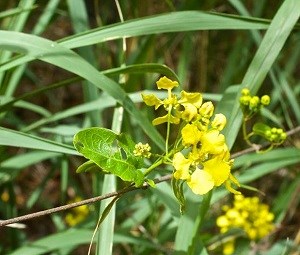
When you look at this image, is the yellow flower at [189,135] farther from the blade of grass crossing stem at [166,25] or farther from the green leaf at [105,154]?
the blade of grass crossing stem at [166,25]

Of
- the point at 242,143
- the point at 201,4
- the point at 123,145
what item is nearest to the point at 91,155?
the point at 123,145

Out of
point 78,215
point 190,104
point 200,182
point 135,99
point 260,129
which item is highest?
point 78,215

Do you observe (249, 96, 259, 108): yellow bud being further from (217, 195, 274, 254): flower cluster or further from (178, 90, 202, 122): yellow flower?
(217, 195, 274, 254): flower cluster

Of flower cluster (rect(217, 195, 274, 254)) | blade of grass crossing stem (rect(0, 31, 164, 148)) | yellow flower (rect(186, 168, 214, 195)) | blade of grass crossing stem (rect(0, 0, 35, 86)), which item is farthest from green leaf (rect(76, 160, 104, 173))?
flower cluster (rect(217, 195, 274, 254))

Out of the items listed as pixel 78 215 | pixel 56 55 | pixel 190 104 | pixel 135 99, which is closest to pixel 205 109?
pixel 190 104

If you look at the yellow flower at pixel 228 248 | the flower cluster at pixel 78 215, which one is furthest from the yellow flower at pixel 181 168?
the flower cluster at pixel 78 215

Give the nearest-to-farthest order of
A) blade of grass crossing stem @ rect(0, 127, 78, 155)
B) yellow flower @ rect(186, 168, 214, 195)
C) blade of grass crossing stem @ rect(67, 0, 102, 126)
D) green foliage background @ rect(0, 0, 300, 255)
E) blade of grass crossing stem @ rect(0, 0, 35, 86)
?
yellow flower @ rect(186, 168, 214, 195)
blade of grass crossing stem @ rect(0, 127, 78, 155)
green foliage background @ rect(0, 0, 300, 255)
blade of grass crossing stem @ rect(0, 0, 35, 86)
blade of grass crossing stem @ rect(67, 0, 102, 126)

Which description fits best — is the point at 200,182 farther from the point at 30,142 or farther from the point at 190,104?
the point at 30,142
